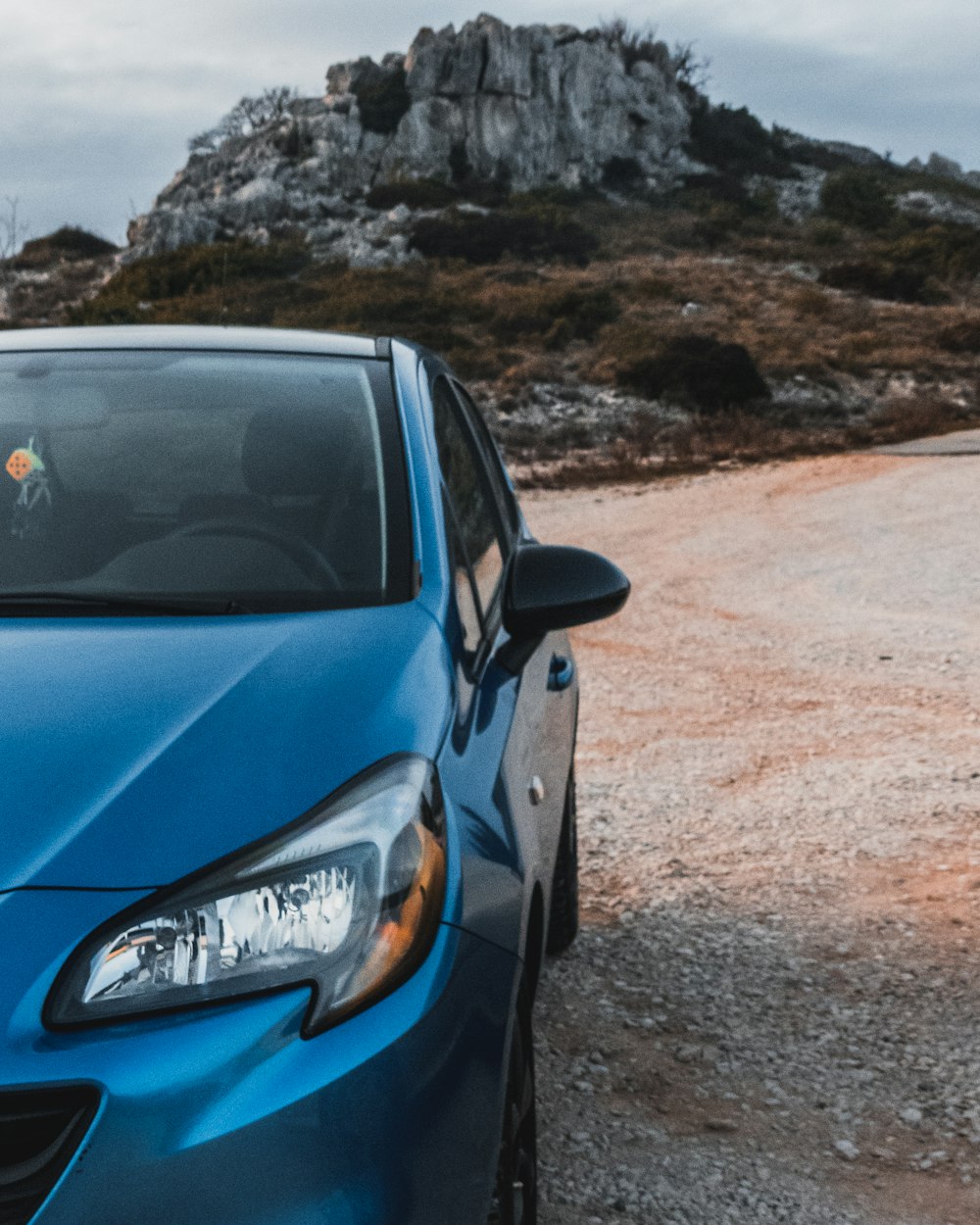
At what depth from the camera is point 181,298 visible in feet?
123

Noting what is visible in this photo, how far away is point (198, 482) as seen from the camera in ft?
9.18

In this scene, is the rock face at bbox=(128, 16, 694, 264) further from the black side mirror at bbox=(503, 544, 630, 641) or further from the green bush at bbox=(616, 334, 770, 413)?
the black side mirror at bbox=(503, 544, 630, 641)

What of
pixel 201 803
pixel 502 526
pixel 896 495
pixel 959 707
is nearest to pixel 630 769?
pixel 959 707

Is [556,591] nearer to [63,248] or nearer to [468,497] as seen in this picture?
[468,497]

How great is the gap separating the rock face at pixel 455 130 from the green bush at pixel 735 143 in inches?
40.5

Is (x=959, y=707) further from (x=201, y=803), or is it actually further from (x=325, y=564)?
(x=201, y=803)

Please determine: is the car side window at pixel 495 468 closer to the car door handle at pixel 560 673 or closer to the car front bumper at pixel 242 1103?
the car door handle at pixel 560 673

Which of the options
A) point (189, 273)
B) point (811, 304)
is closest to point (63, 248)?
point (189, 273)

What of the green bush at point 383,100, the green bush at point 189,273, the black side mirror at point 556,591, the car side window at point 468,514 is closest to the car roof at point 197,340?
the car side window at point 468,514

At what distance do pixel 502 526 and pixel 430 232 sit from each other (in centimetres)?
4157

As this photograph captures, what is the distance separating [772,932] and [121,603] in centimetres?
255

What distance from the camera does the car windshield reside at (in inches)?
95.8

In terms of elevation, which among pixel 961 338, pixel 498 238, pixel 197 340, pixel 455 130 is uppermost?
pixel 455 130

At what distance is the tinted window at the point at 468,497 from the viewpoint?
2.72 metres
